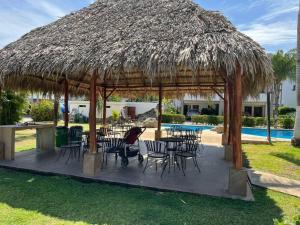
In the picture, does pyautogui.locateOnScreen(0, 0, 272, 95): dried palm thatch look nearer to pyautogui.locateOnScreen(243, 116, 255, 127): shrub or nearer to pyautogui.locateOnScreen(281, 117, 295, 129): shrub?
pyautogui.locateOnScreen(281, 117, 295, 129): shrub

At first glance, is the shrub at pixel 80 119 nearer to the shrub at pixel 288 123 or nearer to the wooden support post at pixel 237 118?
the shrub at pixel 288 123

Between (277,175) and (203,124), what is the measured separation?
1981cm

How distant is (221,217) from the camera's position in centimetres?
516

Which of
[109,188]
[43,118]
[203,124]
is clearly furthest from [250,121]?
[109,188]

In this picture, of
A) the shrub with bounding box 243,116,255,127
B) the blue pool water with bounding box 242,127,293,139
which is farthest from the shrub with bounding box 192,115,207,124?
the blue pool water with bounding box 242,127,293,139

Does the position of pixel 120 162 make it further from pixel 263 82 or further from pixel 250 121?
pixel 250 121

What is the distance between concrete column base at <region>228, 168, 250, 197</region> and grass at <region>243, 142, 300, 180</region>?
292 cm

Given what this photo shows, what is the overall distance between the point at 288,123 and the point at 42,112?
22.3m

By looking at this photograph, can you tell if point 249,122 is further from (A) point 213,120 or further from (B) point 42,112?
(B) point 42,112

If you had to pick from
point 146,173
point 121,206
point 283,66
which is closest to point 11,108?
point 146,173

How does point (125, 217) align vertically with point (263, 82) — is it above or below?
below

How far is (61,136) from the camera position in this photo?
1158 cm

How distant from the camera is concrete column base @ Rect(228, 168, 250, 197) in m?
6.23

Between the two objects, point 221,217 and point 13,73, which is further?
point 13,73
